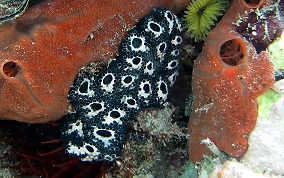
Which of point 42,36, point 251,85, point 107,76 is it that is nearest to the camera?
point 251,85

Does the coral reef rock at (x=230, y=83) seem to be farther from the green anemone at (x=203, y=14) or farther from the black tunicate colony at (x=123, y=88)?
the black tunicate colony at (x=123, y=88)

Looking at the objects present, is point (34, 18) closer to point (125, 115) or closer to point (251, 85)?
point (125, 115)

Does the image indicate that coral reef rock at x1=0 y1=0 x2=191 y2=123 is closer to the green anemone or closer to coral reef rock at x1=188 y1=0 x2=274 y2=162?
the green anemone

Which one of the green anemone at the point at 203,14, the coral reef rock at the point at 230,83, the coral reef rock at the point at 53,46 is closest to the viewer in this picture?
the coral reef rock at the point at 230,83

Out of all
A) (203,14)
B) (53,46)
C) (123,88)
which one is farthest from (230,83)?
(53,46)

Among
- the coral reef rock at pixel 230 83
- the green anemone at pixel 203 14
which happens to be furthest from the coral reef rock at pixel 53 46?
the coral reef rock at pixel 230 83

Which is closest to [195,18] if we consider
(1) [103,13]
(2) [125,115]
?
(1) [103,13]
